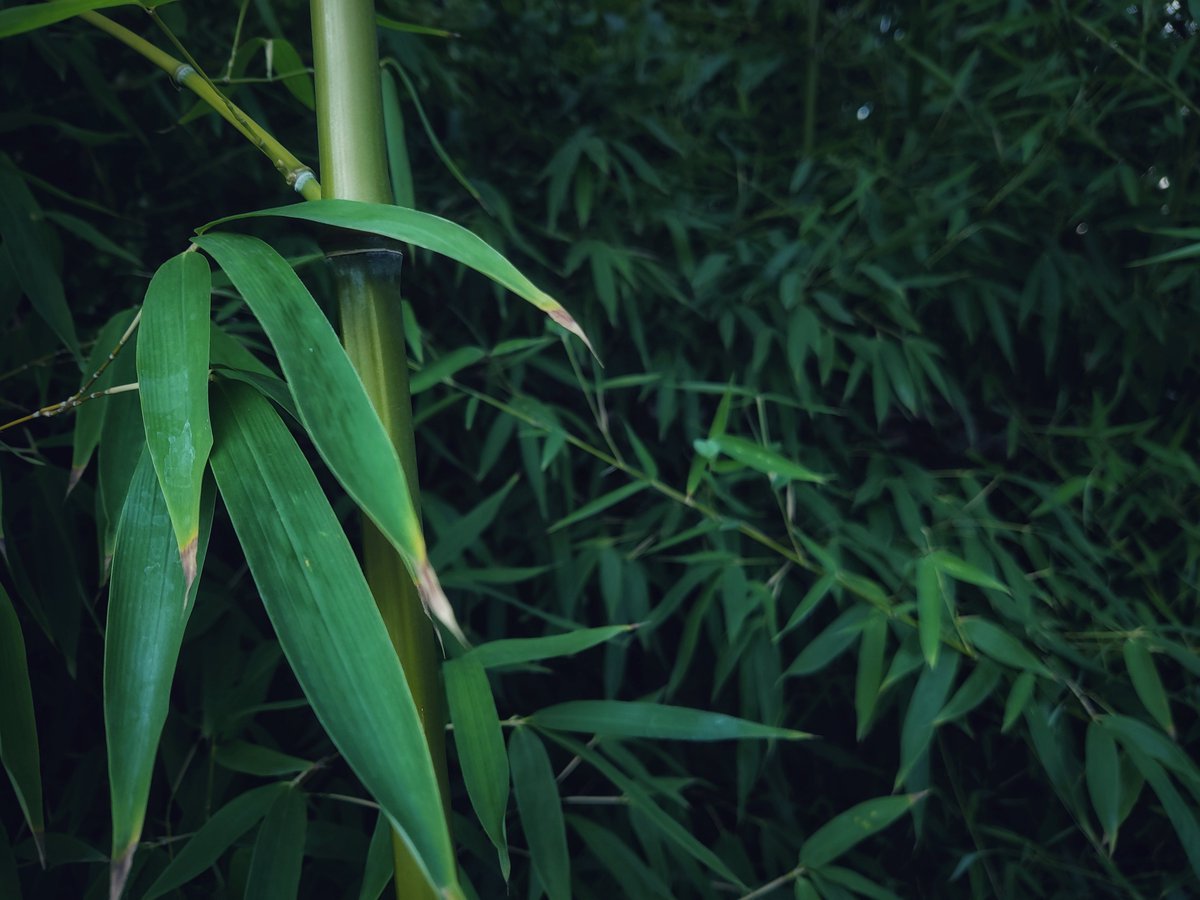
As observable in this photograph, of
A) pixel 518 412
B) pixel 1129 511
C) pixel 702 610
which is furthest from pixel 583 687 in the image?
pixel 1129 511

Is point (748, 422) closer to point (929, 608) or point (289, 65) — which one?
point (929, 608)

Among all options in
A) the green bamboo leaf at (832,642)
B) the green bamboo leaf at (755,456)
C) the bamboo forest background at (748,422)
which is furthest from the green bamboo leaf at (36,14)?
the green bamboo leaf at (832,642)

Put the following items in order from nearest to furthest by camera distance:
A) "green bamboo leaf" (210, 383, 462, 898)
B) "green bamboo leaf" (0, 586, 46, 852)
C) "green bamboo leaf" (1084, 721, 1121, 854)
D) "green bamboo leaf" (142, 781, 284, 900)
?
"green bamboo leaf" (210, 383, 462, 898) < "green bamboo leaf" (0, 586, 46, 852) < "green bamboo leaf" (142, 781, 284, 900) < "green bamboo leaf" (1084, 721, 1121, 854)

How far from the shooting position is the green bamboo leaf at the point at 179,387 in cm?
31

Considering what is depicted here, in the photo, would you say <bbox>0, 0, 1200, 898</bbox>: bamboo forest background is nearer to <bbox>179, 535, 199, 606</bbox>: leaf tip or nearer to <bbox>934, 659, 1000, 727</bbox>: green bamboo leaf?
<bbox>934, 659, 1000, 727</bbox>: green bamboo leaf

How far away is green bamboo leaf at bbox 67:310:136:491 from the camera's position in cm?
53

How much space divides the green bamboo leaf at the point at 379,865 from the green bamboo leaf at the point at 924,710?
37 centimetres

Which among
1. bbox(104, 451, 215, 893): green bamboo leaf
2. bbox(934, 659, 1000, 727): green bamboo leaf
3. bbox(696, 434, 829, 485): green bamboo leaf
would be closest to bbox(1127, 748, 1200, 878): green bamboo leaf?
bbox(934, 659, 1000, 727): green bamboo leaf

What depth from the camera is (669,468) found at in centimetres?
97

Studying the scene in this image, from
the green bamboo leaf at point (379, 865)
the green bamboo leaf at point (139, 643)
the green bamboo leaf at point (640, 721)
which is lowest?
the green bamboo leaf at point (379, 865)

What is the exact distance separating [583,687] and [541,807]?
0.33 meters

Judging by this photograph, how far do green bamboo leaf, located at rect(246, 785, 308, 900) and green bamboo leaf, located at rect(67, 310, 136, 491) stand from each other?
0.23 m

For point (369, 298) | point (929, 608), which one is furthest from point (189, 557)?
point (929, 608)

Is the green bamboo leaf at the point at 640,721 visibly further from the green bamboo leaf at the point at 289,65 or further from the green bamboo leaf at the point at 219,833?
the green bamboo leaf at the point at 289,65
